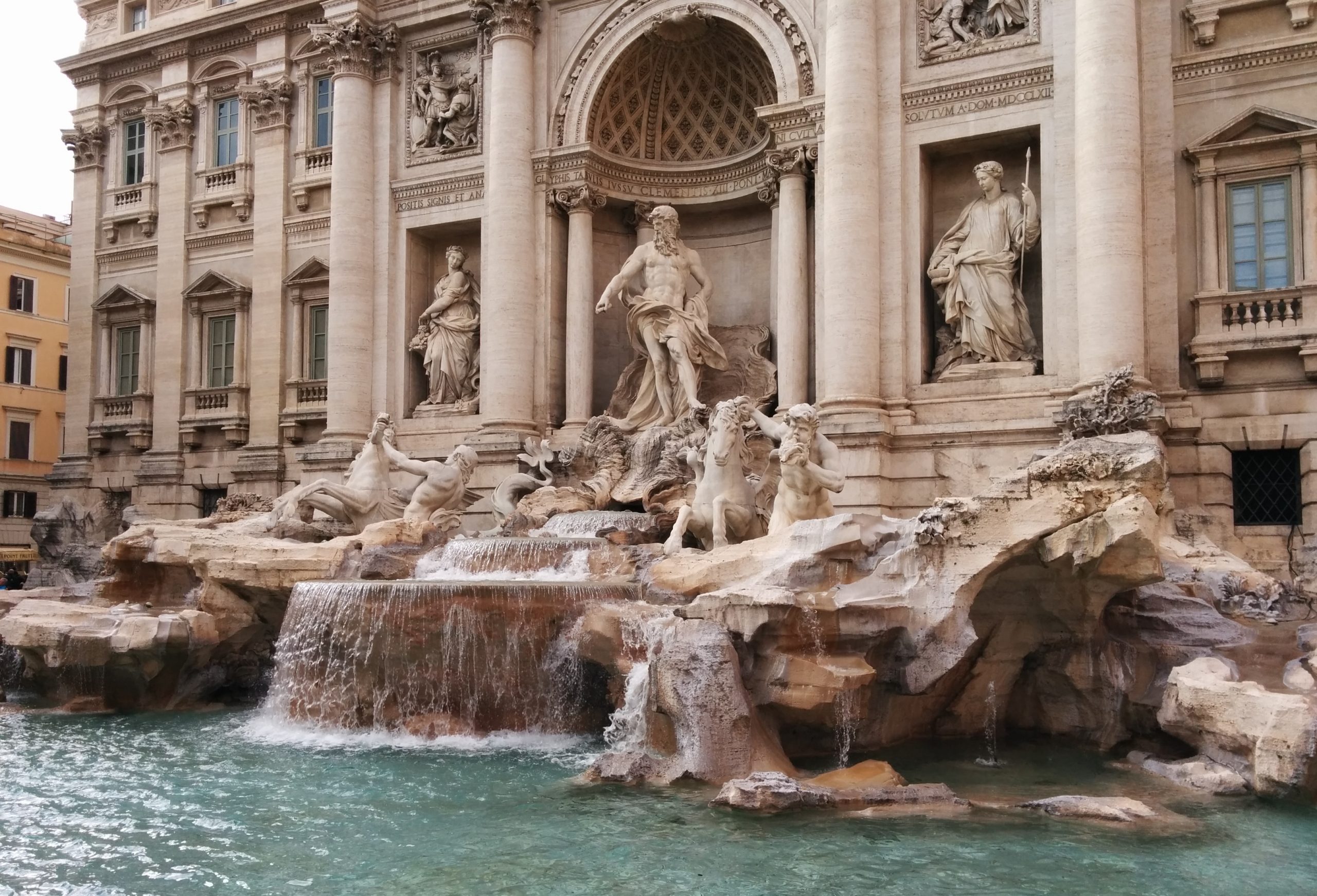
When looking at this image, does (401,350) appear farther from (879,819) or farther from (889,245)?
(879,819)

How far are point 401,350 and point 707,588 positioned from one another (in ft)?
37.8

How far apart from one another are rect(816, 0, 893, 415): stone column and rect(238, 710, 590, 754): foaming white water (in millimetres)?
6979

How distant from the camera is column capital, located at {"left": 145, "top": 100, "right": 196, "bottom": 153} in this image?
24.2 m

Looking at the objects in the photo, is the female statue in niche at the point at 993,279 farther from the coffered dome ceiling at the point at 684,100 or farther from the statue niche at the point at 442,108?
the statue niche at the point at 442,108

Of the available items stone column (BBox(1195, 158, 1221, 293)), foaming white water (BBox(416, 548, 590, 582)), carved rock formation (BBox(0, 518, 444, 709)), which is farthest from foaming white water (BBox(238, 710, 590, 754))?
stone column (BBox(1195, 158, 1221, 293))

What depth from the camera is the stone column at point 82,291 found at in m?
25.2

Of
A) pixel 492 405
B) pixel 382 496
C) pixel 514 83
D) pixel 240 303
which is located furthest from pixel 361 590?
pixel 240 303

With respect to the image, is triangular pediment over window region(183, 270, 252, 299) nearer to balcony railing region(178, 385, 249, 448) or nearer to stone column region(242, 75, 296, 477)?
stone column region(242, 75, 296, 477)

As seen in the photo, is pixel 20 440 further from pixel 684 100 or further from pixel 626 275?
pixel 626 275

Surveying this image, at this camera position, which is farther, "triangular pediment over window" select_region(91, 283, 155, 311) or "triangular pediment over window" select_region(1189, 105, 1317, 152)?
"triangular pediment over window" select_region(91, 283, 155, 311)

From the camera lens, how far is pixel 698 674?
30.9 feet

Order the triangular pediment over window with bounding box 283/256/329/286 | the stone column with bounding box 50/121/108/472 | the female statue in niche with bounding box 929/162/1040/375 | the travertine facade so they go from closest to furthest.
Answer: the travertine facade < the female statue in niche with bounding box 929/162/1040/375 < the triangular pediment over window with bounding box 283/256/329/286 < the stone column with bounding box 50/121/108/472

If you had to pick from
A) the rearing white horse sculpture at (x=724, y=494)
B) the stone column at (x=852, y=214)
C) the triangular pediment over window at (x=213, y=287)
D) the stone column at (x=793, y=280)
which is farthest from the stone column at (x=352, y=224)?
the rearing white horse sculpture at (x=724, y=494)

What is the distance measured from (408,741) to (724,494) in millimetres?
4376
